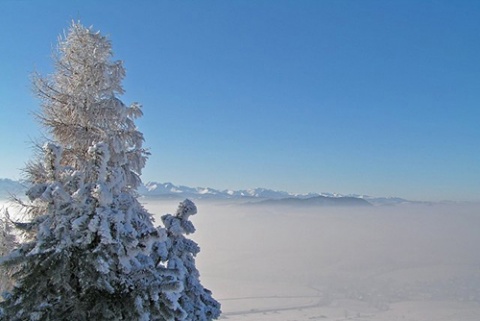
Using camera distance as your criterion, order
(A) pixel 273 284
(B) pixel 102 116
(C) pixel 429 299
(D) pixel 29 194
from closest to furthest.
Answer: (D) pixel 29 194 → (B) pixel 102 116 → (C) pixel 429 299 → (A) pixel 273 284

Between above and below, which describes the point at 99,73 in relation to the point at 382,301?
above

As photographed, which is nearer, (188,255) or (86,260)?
(86,260)

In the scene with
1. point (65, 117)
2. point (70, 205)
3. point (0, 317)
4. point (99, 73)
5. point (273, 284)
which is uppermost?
point (99, 73)

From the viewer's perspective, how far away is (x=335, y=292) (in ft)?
559

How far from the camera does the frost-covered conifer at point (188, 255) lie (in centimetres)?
1072

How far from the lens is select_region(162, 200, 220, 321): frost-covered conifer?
35.2 feet

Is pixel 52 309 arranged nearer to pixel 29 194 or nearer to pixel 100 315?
pixel 100 315

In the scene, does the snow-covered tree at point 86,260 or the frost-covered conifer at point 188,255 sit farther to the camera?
the frost-covered conifer at point 188,255

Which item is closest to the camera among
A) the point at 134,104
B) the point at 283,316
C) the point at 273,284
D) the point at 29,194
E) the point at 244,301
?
the point at 29,194

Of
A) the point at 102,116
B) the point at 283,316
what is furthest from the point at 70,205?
the point at 283,316

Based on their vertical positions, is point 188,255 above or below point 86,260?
below

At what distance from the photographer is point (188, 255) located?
1119 cm

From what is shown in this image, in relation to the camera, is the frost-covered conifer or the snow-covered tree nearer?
the snow-covered tree

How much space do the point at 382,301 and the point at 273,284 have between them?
55.0 m
